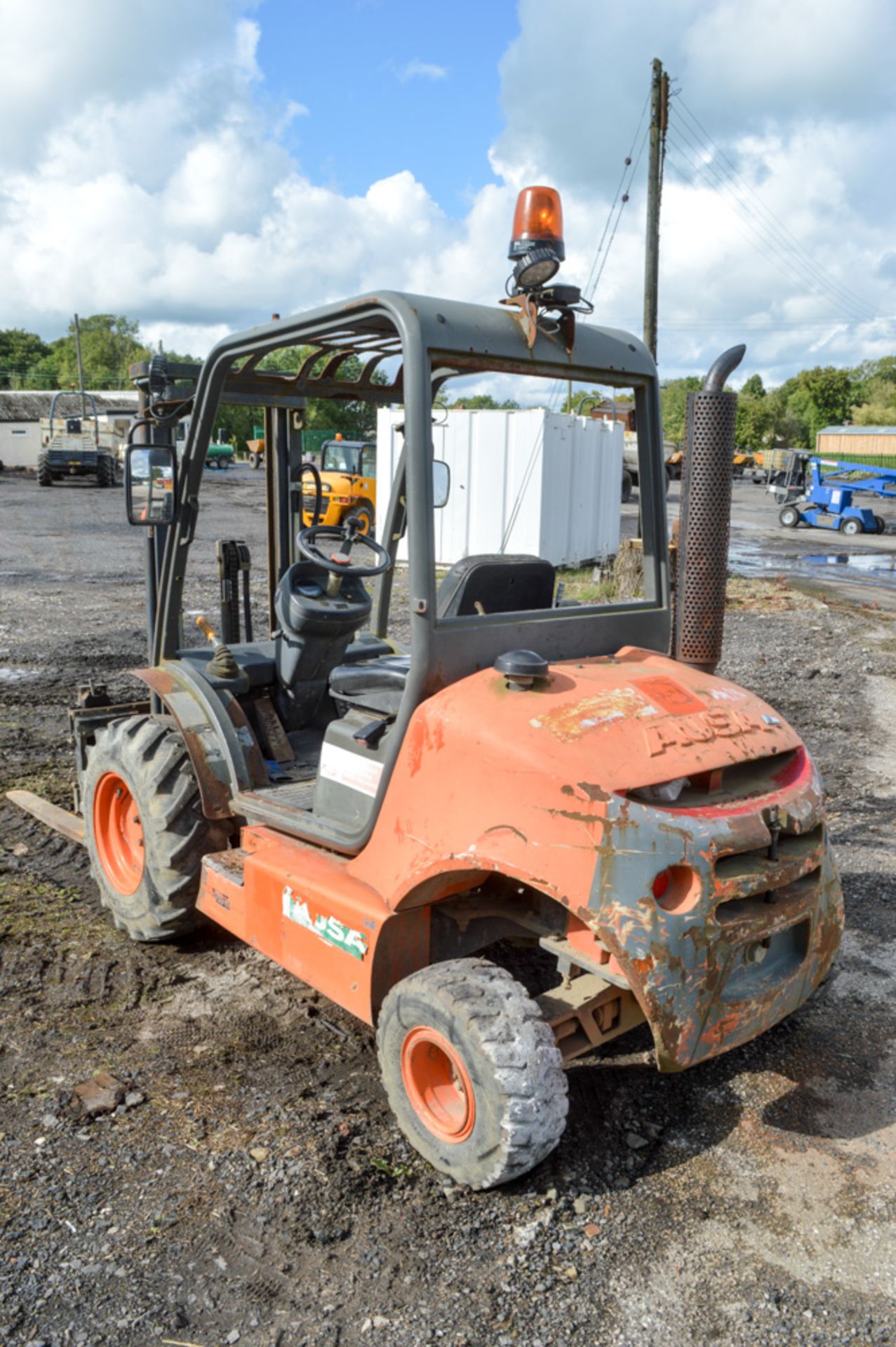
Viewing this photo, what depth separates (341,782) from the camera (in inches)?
140

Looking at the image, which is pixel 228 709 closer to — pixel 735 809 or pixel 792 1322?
pixel 735 809

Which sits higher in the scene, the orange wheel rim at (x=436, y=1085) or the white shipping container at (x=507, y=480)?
the white shipping container at (x=507, y=480)

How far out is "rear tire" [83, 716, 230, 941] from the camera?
13.8 feet

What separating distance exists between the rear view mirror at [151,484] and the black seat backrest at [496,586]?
131cm

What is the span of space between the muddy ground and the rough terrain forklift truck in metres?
0.27

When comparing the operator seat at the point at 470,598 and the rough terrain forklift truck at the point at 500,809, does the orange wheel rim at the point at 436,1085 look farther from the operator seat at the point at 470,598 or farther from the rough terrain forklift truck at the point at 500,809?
→ the operator seat at the point at 470,598

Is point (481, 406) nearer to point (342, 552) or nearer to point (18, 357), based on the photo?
point (342, 552)

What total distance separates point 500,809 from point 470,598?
916 mm

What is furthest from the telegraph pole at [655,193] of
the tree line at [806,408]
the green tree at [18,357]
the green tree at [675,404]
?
the green tree at [18,357]

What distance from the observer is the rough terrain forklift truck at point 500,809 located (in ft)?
9.11

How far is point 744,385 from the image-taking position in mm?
88562

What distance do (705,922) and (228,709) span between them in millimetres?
2349

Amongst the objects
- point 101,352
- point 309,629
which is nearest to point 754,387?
point 101,352

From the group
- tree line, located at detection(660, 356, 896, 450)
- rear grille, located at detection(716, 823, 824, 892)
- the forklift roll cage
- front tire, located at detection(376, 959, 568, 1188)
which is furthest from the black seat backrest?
tree line, located at detection(660, 356, 896, 450)
